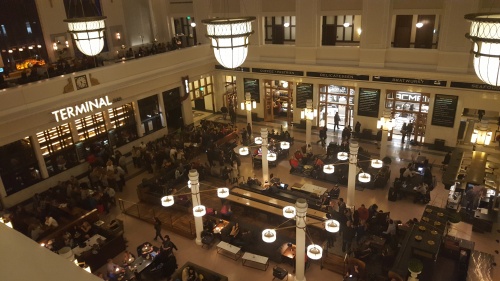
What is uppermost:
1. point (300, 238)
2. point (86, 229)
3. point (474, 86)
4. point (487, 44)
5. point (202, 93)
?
point (487, 44)

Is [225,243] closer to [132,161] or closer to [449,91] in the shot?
[132,161]

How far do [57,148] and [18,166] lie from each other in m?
1.55

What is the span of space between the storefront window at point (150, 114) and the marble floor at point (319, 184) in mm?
2669

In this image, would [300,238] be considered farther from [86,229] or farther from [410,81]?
[410,81]

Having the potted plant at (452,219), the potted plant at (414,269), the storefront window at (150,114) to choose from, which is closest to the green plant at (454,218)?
the potted plant at (452,219)

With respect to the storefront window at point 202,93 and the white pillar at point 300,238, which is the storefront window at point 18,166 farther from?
the white pillar at point 300,238

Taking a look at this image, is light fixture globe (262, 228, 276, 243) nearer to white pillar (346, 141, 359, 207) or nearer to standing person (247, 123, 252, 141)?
white pillar (346, 141, 359, 207)

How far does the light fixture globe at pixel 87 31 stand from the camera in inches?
343

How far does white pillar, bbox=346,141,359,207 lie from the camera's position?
39.0 feet

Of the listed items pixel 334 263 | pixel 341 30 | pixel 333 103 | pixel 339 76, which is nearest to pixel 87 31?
pixel 334 263

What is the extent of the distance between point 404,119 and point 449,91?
119 inches

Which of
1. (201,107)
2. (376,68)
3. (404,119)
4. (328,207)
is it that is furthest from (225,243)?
(201,107)

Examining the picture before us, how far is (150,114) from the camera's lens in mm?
18578

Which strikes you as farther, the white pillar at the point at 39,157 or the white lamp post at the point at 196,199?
the white pillar at the point at 39,157
